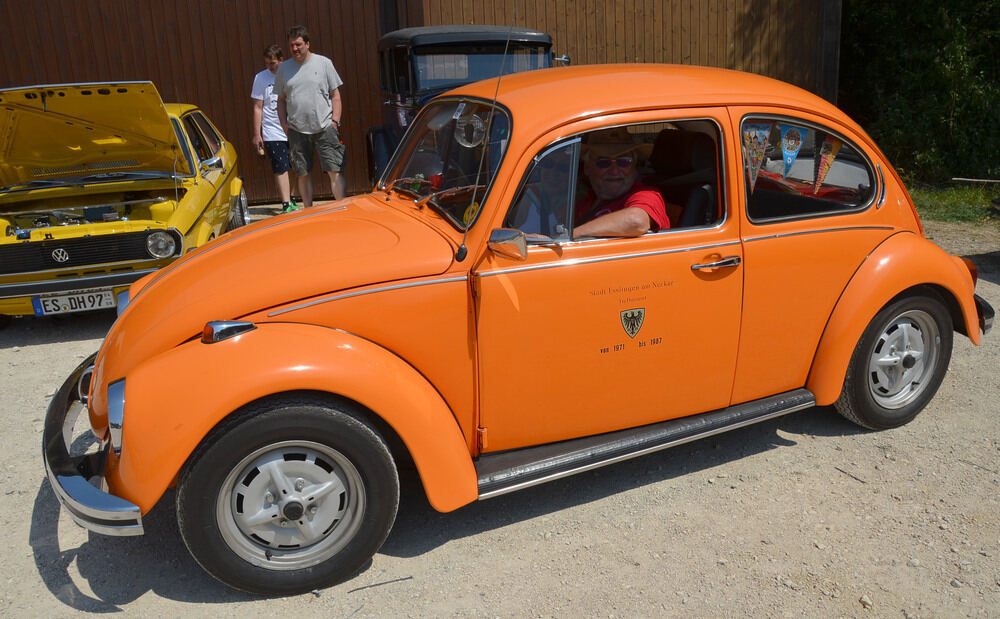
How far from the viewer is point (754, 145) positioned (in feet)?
11.7

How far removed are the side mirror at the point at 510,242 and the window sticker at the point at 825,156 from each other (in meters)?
1.75

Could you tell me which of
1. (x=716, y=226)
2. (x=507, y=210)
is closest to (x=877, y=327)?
(x=716, y=226)

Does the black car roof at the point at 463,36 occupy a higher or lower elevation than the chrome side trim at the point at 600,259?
higher

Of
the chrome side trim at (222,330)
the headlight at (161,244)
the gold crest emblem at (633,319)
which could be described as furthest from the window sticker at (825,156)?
the headlight at (161,244)

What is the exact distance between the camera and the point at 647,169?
3906 mm

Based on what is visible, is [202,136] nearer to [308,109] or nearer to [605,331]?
[308,109]

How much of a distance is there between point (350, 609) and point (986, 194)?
9862 millimetres

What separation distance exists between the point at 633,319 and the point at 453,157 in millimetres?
1092

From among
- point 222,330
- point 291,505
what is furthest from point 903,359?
point 222,330

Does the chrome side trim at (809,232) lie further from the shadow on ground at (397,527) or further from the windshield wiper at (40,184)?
the windshield wiper at (40,184)

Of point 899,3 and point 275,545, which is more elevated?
point 899,3

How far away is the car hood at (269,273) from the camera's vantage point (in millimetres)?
2963

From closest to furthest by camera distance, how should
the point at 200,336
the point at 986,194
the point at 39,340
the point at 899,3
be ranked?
the point at 200,336
the point at 39,340
the point at 986,194
the point at 899,3

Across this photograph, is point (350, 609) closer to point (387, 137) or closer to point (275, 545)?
point (275, 545)
